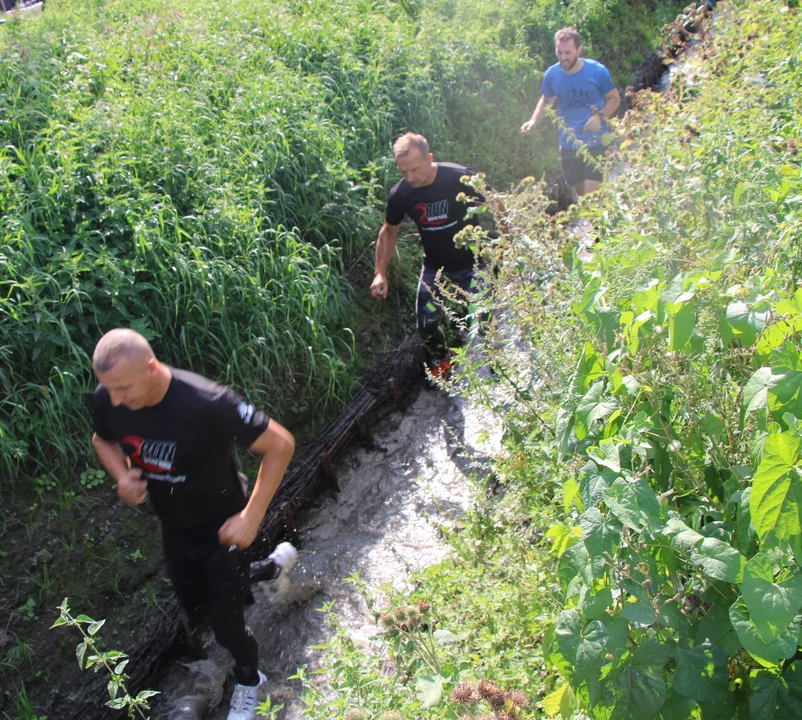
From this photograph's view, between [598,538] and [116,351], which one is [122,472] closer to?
[116,351]

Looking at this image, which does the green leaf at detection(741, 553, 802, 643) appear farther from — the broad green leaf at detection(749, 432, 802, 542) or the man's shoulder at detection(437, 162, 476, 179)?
the man's shoulder at detection(437, 162, 476, 179)

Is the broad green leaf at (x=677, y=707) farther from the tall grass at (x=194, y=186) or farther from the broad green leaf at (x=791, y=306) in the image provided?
the tall grass at (x=194, y=186)

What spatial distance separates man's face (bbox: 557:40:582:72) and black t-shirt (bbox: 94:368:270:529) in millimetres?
5117

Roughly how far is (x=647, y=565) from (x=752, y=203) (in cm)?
154

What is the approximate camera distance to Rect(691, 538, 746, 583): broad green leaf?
5.15 feet

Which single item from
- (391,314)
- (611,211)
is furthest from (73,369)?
(611,211)

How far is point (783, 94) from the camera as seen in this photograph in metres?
4.36

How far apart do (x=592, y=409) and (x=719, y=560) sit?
0.51 meters

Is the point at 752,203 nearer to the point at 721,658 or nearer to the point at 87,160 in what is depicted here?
the point at 721,658

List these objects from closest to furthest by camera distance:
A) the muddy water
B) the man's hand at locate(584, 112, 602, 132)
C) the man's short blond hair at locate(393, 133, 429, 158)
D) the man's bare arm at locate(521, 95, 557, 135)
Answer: the muddy water, the man's short blond hair at locate(393, 133, 429, 158), the man's hand at locate(584, 112, 602, 132), the man's bare arm at locate(521, 95, 557, 135)

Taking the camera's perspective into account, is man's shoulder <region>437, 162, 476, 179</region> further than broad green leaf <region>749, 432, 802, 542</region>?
Yes

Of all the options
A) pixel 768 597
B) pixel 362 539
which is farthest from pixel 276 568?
pixel 768 597

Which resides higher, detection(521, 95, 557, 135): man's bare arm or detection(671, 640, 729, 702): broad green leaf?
detection(521, 95, 557, 135): man's bare arm

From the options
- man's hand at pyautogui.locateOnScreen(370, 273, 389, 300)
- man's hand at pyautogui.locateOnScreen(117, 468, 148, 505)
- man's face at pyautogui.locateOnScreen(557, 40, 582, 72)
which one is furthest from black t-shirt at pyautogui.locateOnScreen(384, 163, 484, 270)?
man's hand at pyautogui.locateOnScreen(117, 468, 148, 505)
